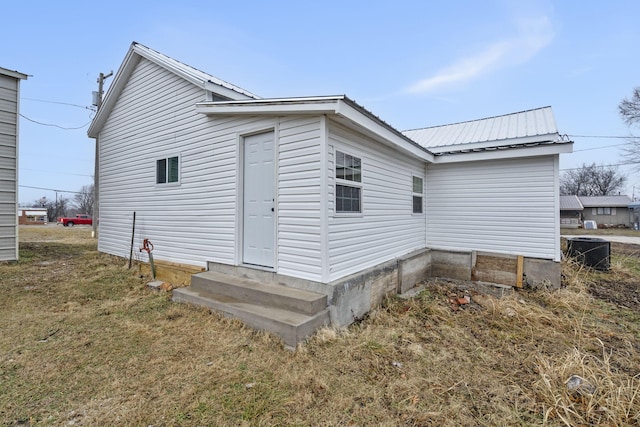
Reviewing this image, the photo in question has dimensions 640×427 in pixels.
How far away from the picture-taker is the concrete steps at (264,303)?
331 cm

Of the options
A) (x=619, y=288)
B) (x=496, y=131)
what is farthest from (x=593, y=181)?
(x=619, y=288)

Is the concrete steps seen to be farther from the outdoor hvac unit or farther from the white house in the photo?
the outdoor hvac unit

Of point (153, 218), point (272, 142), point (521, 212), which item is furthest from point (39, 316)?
point (521, 212)

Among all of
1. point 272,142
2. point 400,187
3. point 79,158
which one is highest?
point 79,158

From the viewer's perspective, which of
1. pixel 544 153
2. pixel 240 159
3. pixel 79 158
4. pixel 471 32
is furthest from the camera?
pixel 79 158

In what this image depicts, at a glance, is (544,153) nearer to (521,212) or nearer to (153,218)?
(521,212)

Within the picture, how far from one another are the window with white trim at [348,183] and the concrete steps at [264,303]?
1.38 m

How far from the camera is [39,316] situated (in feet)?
13.0

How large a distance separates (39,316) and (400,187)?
6.32 m

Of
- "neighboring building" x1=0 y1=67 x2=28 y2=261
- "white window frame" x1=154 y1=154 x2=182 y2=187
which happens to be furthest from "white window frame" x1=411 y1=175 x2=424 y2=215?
"neighboring building" x1=0 y1=67 x2=28 y2=261

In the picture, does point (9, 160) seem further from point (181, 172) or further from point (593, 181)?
point (593, 181)

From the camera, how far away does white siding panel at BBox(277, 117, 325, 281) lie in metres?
3.92

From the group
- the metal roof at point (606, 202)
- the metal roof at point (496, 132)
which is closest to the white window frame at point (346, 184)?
the metal roof at point (496, 132)

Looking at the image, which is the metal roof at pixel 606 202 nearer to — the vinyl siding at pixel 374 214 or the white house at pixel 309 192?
the white house at pixel 309 192
